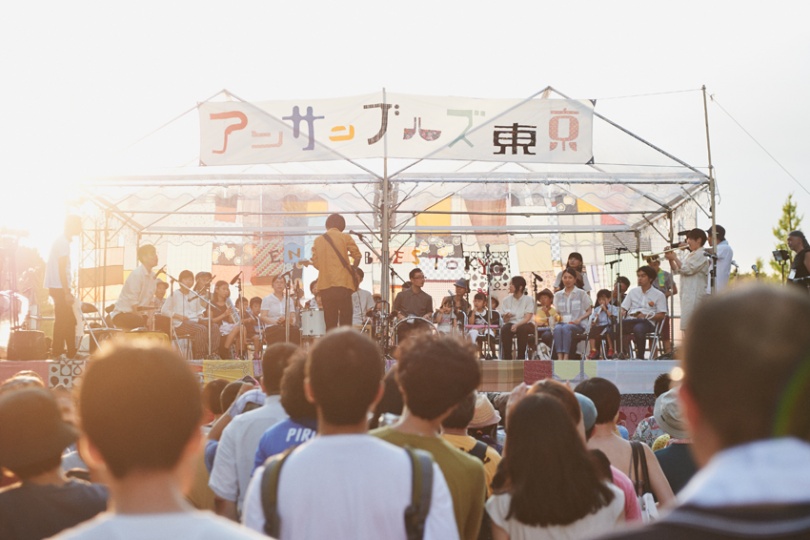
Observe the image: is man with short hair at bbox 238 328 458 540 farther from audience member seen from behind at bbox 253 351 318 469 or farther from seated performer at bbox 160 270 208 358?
seated performer at bbox 160 270 208 358

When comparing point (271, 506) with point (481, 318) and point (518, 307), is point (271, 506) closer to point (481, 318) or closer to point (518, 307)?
point (518, 307)

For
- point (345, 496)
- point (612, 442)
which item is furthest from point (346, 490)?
point (612, 442)

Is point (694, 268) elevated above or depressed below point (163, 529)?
above

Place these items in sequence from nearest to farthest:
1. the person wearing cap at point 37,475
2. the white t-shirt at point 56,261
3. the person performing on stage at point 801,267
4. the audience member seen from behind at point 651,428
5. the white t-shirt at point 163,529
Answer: the white t-shirt at point 163,529
the person wearing cap at point 37,475
the audience member seen from behind at point 651,428
the person performing on stage at point 801,267
the white t-shirt at point 56,261

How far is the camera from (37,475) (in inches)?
115

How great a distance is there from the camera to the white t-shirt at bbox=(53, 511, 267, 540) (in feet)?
5.30

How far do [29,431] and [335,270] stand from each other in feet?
29.9

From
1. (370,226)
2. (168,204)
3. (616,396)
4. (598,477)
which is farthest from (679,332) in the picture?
(598,477)

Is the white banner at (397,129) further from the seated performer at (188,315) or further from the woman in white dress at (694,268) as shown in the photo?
the seated performer at (188,315)

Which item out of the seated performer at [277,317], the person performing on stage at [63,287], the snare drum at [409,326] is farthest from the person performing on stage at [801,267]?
the person performing on stage at [63,287]

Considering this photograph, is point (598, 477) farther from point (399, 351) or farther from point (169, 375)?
point (169, 375)

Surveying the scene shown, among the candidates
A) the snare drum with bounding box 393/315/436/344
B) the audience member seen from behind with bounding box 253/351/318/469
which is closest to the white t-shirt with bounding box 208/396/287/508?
the audience member seen from behind with bounding box 253/351/318/469

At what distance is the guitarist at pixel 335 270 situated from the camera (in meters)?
11.9

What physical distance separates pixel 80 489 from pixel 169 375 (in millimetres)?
1369
